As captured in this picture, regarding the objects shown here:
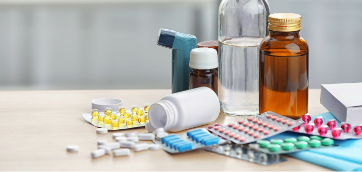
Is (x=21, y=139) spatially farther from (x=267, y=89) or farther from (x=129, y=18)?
(x=129, y=18)

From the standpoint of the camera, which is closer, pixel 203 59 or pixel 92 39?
pixel 203 59

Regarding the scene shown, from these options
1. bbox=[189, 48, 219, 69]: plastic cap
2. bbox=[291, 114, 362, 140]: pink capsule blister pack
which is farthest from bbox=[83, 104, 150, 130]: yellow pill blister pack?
bbox=[291, 114, 362, 140]: pink capsule blister pack

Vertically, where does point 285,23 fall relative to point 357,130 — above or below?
above

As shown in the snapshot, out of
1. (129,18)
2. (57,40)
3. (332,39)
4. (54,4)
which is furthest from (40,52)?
(332,39)

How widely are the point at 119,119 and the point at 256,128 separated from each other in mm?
229

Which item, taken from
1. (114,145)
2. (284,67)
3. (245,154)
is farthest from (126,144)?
(284,67)

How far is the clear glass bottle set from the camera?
0.77m

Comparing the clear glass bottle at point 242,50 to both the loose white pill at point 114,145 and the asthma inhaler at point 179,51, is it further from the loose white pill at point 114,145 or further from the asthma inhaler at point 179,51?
the loose white pill at point 114,145

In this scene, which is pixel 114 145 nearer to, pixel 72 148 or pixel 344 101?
pixel 72 148

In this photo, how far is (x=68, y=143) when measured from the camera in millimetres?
646

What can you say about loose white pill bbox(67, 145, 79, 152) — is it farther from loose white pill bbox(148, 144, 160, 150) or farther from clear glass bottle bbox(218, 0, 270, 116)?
clear glass bottle bbox(218, 0, 270, 116)

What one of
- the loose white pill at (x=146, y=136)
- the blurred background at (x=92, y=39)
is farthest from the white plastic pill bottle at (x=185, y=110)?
the blurred background at (x=92, y=39)

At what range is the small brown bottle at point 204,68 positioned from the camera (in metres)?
0.74

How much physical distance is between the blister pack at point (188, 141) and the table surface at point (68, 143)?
0.01 m
